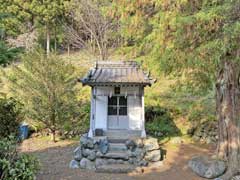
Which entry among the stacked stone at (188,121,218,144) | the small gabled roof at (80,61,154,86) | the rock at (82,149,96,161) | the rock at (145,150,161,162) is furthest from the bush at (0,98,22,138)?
the stacked stone at (188,121,218,144)

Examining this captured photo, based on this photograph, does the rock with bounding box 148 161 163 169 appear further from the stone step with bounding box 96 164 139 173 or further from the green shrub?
the green shrub

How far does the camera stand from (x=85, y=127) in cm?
1459

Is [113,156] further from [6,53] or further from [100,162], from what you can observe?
[6,53]

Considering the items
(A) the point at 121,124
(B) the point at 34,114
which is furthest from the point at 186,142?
(B) the point at 34,114

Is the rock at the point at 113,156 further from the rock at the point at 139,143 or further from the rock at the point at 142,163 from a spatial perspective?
the rock at the point at 139,143

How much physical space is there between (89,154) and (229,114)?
170 inches

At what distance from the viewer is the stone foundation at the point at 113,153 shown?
1007 cm

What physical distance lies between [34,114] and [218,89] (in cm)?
708

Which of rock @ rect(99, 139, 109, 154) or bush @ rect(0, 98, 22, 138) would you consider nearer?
rock @ rect(99, 139, 109, 154)

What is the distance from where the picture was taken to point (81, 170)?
31.8 ft

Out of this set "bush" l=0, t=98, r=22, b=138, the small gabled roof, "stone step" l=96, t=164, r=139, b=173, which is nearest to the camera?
"stone step" l=96, t=164, r=139, b=173

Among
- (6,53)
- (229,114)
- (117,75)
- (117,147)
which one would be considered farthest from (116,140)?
(6,53)

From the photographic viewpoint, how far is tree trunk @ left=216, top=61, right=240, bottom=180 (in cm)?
895

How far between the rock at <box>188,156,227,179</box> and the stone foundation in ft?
4.22
